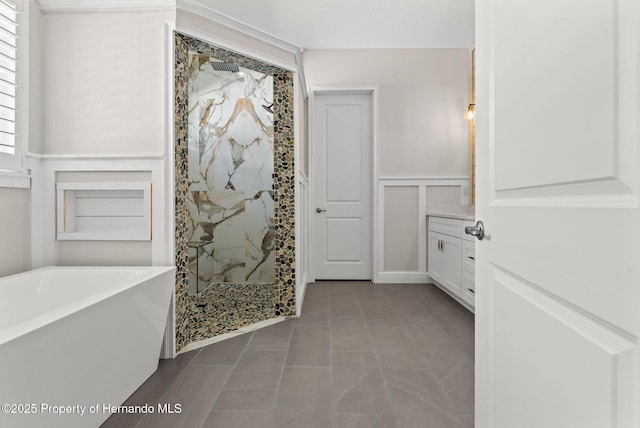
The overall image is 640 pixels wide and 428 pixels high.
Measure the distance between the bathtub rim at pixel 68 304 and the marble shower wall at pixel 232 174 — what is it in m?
1.90

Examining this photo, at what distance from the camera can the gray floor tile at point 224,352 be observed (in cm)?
204

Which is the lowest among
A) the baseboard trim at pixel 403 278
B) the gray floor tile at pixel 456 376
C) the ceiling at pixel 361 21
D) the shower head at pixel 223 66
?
the gray floor tile at pixel 456 376

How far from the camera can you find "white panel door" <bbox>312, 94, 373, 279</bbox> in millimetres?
4113

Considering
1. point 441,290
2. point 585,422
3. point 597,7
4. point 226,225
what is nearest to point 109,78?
point 226,225

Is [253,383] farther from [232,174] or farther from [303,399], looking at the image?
[232,174]

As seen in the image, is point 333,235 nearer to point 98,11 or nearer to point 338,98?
point 338,98

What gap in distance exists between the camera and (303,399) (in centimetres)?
165

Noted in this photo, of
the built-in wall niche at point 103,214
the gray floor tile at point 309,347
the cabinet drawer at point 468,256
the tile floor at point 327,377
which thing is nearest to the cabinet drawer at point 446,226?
the cabinet drawer at point 468,256

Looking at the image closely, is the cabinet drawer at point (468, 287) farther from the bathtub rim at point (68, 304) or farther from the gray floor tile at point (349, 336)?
the bathtub rim at point (68, 304)

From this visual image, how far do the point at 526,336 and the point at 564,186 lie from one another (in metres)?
0.37

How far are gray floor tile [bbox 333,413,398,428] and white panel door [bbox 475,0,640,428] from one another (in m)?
0.66

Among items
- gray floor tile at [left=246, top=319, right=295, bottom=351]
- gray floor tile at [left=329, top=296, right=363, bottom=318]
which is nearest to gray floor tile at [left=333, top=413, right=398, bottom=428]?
gray floor tile at [left=246, top=319, right=295, bottom=351]

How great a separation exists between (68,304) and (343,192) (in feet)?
10.2

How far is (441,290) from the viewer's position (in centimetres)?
364
